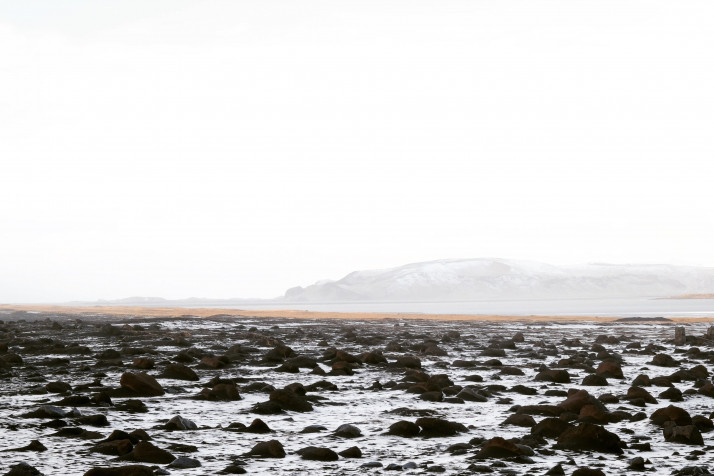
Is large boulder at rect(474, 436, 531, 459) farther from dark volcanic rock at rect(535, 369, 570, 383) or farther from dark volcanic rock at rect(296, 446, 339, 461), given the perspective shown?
dark volcanic rock at rect(535, 369, 570, 383)

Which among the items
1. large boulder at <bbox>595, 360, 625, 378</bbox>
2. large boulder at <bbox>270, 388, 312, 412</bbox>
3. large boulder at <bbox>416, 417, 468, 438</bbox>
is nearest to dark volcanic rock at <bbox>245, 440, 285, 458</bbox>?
large boulder at <bbox>416, 417, 468, 438</bbox>

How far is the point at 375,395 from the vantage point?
15.1 meters

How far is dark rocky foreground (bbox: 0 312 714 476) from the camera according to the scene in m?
9.05

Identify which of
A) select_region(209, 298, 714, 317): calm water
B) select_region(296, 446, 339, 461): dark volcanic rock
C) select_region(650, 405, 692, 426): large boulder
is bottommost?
select_region(296, 446, 339, 461): dark volcanic rock

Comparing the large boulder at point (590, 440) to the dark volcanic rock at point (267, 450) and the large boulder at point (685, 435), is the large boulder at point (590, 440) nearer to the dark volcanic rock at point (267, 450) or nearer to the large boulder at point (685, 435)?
the large boulder at point (685, 435)

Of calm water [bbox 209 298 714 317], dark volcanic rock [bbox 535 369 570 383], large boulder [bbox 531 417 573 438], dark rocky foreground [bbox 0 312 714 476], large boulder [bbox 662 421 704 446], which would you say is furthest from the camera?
calm water [bbox 209 298 714 317]

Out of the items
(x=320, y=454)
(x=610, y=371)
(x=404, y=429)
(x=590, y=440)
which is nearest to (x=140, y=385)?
(x=404, y=429)

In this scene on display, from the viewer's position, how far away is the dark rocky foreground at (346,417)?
9.05 m

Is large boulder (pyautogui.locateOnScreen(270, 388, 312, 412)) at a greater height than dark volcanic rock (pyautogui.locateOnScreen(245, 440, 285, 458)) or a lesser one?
greater

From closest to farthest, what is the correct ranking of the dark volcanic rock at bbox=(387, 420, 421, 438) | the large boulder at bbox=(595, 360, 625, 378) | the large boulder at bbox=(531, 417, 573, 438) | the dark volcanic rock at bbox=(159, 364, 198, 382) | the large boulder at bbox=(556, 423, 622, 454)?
the large boulder at bbox=(556, 423, 622, 454) < the large boulder at bbox=(531, 417, 573, 438) < the dark volcanic rock at bbox=(387, 420, 421, 438) < the dark volcanic rock at bbox=(159, 364, 198, 382) < the large boulder at bbox=(595, 360, 625, 378)

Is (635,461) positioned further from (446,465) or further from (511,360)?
(511,360)

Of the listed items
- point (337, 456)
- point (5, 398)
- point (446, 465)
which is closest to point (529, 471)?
point (446, 465)

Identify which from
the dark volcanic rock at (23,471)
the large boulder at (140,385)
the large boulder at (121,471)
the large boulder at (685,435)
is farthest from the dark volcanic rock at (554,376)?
the dark volcanic rock at (23,471)

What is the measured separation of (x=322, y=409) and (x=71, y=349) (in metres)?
14.1
